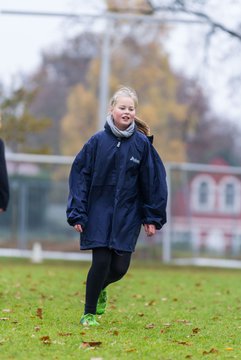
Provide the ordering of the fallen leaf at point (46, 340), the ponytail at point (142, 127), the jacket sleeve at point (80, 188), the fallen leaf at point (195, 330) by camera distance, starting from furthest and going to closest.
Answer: the ponytail at point (142, 127) < the fallen leaf at point (195, 330) < the jacket sleeve at point (80, 188) < the fallen leaf at point (46, 340)

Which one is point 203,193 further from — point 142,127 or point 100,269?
point 100,269

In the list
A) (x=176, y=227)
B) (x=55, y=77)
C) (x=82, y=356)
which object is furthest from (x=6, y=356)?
(x=55, y=77)

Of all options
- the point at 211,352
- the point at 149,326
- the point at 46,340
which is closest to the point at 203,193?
the point at 149,326

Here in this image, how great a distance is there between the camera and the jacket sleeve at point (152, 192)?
25.9 ft

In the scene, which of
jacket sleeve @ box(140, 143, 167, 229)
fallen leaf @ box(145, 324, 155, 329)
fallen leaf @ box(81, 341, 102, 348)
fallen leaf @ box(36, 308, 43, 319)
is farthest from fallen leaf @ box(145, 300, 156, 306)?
fallen leaf @ box(81, 341, 102, 348)

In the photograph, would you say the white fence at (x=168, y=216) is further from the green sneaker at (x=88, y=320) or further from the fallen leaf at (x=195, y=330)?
the fallen leaf at (x=195, y=330)

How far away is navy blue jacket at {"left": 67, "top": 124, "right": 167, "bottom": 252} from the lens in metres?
7.71

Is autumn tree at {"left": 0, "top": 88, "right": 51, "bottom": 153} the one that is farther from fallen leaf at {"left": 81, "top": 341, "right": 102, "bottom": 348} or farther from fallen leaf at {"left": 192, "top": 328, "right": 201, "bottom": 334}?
fallen leaf at {"left": 81, "top": 341, "right": 102, "bottom": 348}

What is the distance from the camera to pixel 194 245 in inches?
872

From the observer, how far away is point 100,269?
25.5ft

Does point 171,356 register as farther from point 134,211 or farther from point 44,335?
point 134,211

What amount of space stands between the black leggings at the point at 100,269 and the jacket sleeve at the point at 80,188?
0.32 meters

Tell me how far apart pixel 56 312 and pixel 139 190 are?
1.76 m

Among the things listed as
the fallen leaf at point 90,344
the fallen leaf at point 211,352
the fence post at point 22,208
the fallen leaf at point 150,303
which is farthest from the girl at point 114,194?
the fence post at point 22,208
